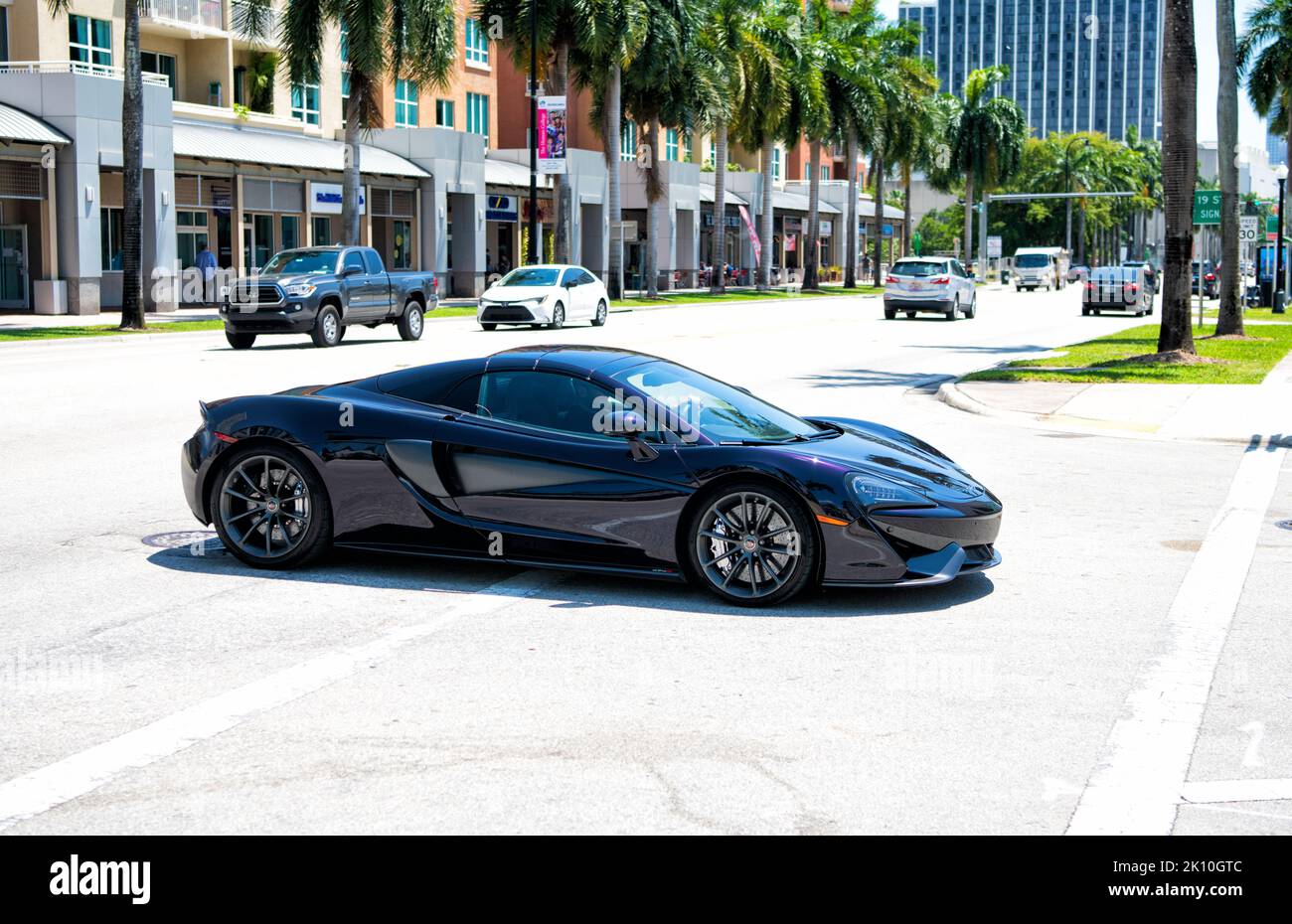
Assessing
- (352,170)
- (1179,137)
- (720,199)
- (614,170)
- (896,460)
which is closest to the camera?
(896,460)

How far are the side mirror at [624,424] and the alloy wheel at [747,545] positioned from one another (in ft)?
2.11

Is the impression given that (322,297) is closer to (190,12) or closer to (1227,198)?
(1227,198)

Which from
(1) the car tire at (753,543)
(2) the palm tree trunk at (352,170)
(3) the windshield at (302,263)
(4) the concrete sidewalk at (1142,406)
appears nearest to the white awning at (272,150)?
(2) the palm tree trunk at (352,170)

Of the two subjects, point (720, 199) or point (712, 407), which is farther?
point (720, 199)

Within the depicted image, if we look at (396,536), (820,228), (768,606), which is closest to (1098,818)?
(768,606)

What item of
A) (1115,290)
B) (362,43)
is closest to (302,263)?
(362,43)

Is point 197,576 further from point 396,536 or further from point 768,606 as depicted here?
point 768,606

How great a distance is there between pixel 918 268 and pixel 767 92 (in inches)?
1005

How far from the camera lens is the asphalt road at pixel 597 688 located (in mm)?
4887

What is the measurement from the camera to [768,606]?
25.3 feet

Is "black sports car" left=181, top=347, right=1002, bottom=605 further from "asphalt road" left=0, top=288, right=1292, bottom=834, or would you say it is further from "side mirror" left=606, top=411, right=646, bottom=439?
"asphalt road" left=0, top=288, right=1292, bottom=834

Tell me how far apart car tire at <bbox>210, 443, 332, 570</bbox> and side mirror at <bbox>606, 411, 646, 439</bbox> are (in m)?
1.62

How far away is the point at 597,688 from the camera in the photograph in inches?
246
